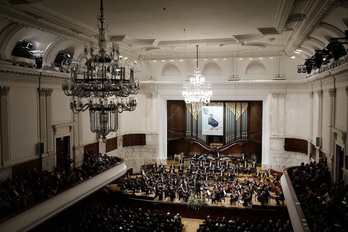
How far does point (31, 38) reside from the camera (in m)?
10.4

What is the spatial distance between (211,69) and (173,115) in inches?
160

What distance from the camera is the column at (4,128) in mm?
9906

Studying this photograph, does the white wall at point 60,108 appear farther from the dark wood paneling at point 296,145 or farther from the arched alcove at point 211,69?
the dark wood paneling at point 296,145

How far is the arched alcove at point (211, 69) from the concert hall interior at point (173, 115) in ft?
0.19

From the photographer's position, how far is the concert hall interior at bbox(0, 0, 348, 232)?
25.7 ft

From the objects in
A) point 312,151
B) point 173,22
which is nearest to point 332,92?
point 312,151

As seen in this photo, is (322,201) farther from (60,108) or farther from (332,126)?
(60,108)

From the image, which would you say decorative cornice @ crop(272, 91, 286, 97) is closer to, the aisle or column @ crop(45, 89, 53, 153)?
the aisle

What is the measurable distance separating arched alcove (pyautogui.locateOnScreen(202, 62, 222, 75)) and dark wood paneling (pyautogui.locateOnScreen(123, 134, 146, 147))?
533cm

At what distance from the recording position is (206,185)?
1407 cm

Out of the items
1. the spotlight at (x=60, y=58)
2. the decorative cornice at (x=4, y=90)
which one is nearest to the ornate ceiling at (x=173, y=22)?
the spotlight at (x=60, y=58)

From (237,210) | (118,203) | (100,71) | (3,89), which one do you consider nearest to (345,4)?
(100,71)

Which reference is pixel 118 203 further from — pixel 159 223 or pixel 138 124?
pixel 138 124

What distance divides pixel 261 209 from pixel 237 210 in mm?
944
